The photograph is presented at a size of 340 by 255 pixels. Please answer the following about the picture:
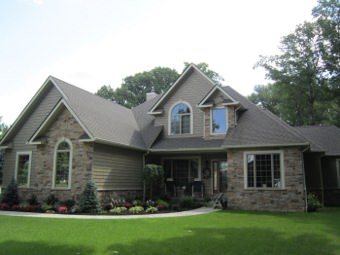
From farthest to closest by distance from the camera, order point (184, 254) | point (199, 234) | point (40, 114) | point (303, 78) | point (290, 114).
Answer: point (290, 114), point (303, 78), point (40, 114), point (199, 234), point (184, 254)

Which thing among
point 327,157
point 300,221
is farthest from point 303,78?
point 300,221

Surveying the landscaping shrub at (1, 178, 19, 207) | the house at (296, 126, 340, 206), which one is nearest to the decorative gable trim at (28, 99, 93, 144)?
the landscaping shrub at (1, 178, 19, 207)

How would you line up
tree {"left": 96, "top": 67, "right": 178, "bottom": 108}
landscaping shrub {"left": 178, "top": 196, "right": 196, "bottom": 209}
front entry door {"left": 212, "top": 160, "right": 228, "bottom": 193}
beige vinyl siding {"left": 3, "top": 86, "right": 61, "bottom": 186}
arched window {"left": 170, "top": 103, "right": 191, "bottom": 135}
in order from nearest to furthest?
landscaping shrub {"left": 178, "top": 196, "right": 196, "bottom": 209}, beige vinyl siding {"left": 3, "top": 86, "right": 61, "bottom": 186}, front entry door {"left": 212, "top": 160, "right": 228, "bottom": 193}, arched window {"left": 170, "top": 103, "right": 191, "bottom": 135}, tree {"left": 96, "top": 67, "right": 178, "bottom": 108}

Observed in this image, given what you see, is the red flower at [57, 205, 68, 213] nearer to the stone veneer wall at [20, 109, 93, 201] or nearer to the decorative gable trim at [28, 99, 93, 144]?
the stone veneer wall at [20, 109, 93, 201]

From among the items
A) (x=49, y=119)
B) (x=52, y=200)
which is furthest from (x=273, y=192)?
(x=49, y=119)

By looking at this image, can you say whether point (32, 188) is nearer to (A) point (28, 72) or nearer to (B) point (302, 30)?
(A) point (28, 72)

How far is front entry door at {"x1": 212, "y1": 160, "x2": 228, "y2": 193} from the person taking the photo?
57.5ft

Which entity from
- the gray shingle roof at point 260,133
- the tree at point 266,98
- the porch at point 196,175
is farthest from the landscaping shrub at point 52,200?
the tree at point 266,98

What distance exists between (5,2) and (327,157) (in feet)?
57.5

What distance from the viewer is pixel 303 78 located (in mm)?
26359

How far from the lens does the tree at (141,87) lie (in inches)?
1730

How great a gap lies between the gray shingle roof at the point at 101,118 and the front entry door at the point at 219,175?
4203mm

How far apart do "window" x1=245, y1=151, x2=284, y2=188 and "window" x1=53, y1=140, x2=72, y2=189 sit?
819 cm

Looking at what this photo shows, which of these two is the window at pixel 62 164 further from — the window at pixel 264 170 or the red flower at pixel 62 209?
the window at pixel 264 170
